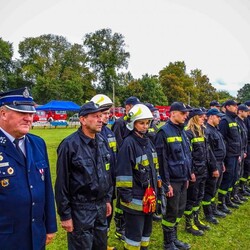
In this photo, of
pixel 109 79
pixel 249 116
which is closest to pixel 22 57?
pixel 109 79

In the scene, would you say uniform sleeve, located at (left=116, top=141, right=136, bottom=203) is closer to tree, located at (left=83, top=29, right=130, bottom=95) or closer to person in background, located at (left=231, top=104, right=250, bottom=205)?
person in background, located at (left=231, top=104, right=250, bottom=205)

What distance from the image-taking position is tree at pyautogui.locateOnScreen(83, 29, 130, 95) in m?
58.3

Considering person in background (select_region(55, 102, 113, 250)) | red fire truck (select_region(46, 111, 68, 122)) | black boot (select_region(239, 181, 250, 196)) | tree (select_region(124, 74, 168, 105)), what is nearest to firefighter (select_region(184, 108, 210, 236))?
person in background (select_region(55, 102, 113, 250))

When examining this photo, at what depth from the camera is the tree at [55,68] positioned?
2026 inches

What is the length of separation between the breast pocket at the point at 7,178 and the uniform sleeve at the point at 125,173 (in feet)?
5.25

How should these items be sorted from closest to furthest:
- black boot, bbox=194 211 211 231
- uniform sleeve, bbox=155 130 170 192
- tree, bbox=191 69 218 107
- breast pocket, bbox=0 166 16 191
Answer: breast pocket, bbox=0 166 16 191
uniform sleeve, bbox=155 130 170 192
black boot, bbox=194 211 211 231
tree, bbox=191 69 218 107

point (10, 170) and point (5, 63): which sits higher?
point (5, 63)

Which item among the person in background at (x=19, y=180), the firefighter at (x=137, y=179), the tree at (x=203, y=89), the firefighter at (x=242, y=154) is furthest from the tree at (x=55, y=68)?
the person in background at (x=19, y=180)

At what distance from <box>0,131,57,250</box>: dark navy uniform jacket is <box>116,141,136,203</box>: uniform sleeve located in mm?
1242

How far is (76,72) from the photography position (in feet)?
184

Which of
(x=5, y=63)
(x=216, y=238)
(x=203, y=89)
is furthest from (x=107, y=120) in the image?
(x=203, y=89)

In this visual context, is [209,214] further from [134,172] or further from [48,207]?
[48,207]

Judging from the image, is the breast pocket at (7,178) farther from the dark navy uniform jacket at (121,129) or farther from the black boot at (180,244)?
the dark navy uniform jacket at (121,129)

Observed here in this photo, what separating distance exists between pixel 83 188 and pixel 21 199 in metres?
0.82
